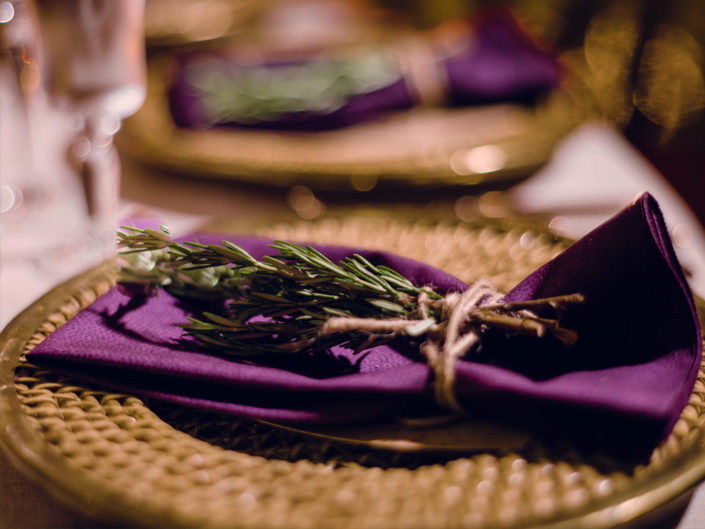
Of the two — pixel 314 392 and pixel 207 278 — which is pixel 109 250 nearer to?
pixel 207 278

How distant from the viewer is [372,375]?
17.4 inches

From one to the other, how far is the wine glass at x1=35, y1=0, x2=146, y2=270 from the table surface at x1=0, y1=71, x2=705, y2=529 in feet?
0.23

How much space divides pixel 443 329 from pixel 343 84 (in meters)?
0.84

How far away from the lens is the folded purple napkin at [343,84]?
1.11 m

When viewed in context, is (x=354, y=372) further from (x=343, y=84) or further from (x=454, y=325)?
(x=343, y=84)

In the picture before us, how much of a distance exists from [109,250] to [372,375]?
521mm

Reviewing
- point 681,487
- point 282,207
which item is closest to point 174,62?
point 282,207

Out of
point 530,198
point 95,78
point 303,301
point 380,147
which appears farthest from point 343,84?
point 303,301

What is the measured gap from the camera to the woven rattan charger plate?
0.34 m

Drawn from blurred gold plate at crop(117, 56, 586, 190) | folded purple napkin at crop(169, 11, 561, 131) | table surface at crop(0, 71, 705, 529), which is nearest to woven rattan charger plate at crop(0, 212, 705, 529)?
table surface at crop(0, 71, 705, 529)

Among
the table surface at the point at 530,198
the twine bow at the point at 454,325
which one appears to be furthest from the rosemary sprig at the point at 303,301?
the table surface at the point at 530,198

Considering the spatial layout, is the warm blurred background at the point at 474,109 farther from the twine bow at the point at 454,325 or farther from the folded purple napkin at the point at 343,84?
the twine bow at the point at 454,325

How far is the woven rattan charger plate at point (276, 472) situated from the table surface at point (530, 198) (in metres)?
0.33

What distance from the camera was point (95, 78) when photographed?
30.2 inches
